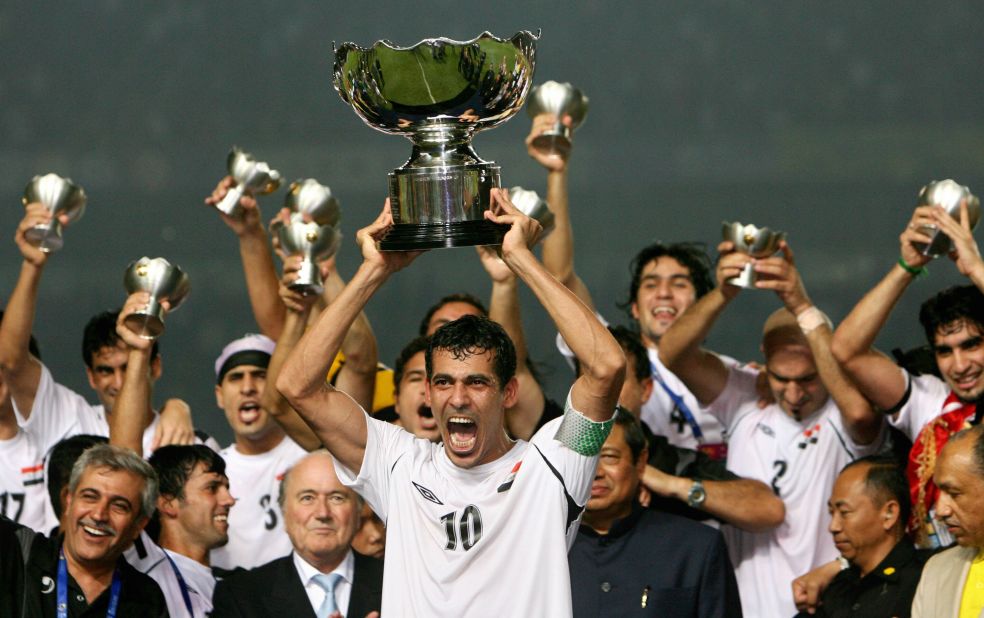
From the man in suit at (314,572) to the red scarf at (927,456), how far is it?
1.42 meters

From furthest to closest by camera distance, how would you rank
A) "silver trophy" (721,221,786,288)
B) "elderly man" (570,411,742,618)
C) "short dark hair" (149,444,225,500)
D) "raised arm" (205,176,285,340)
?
"raised arm" (205,176,285,340), "silver trophy" (721,221,786,288), "short dark hair" (149,444,225,500), "elderly man" (570,411,742,618)

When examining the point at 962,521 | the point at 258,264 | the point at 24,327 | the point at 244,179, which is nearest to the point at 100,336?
the point at 24,327

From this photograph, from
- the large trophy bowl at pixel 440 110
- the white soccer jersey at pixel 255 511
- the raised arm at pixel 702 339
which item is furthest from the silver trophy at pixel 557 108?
the large trophy bowl at pixel 440 110

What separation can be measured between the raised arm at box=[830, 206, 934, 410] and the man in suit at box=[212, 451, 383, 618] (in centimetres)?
139

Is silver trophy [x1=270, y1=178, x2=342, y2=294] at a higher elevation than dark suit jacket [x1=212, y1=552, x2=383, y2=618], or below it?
higher

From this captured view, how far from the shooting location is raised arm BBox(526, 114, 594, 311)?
16.1 ft

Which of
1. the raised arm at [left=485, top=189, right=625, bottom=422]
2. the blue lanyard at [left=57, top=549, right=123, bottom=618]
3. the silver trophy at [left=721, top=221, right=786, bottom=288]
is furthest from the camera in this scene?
the silver trophy at [left=721, top=221, right=786, bottom=288]

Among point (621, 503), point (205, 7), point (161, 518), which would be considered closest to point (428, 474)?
point (621, 503)

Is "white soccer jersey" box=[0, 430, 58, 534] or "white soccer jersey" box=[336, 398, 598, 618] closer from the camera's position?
"white soccer jersey" box=[336, 398, 598, 618]

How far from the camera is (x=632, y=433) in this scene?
4.10m

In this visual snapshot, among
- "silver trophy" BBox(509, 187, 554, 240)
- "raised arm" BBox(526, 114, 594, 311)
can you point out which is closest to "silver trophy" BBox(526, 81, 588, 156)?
"raised arm" BBox(526, 114, 594, 311)

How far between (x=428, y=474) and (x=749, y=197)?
11.2 ft

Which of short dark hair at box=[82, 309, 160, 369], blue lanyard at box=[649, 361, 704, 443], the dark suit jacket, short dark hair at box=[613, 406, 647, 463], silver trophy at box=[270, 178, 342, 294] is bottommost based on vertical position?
the dark suit jacket

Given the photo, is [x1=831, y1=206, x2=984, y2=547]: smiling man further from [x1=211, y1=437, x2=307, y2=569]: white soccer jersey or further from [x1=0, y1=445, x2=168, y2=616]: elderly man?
[x1=0, y1=445, x2=168, y2=616]: elderly man
